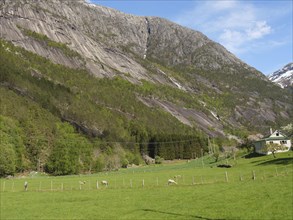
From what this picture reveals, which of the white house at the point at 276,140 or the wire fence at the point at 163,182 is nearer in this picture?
the wire fence at the point at 163,182

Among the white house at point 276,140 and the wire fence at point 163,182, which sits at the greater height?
the white house at point 276,140

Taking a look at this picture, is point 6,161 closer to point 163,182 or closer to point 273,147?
point 163,182

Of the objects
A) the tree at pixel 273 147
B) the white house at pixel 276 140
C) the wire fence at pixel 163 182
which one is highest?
the white house at pixel 276 140

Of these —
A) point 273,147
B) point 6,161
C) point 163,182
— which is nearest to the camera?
point 163,182

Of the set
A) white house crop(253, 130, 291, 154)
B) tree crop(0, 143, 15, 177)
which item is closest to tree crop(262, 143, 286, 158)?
white house crop(253, 130, 291, 154)

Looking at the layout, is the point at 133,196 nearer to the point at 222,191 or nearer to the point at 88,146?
the point at 222,191

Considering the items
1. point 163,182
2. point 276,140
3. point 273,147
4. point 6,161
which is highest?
point 276,140

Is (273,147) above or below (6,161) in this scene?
below

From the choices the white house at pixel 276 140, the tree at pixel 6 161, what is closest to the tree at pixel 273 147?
the white house at pixel 276 140

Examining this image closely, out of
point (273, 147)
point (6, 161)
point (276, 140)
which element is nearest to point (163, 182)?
point (273, 147)

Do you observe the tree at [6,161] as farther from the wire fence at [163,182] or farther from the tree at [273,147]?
the tree at [273,147]

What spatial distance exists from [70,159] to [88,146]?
24.7 metres

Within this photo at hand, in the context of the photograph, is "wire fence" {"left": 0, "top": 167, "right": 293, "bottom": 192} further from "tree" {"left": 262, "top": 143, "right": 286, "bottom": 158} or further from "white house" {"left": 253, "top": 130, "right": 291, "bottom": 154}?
"white house" {"left": 253, "top": 130, "right": 291, "bottom": 154}

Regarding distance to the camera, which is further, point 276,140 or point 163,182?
Answer: point 276,140
